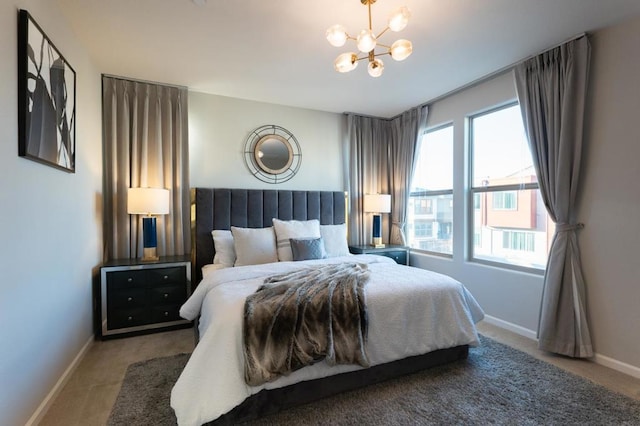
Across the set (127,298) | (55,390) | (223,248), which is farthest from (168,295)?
(55,390)

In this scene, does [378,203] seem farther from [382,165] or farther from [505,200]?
[505,200]

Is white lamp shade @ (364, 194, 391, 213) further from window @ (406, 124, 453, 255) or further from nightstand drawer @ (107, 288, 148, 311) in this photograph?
nightstand drawer @ (107, 288, 148, 311)

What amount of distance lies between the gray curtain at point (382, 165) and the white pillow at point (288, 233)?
3.53 feet

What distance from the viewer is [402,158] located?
450cm

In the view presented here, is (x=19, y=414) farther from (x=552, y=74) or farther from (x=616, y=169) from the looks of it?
(x=552, y=74)

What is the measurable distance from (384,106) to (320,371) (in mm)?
3572

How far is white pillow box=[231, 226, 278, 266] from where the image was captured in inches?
124

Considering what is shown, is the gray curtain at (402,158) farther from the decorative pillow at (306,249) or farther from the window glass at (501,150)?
the decorative pillow at (306,249)

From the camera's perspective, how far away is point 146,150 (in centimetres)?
338

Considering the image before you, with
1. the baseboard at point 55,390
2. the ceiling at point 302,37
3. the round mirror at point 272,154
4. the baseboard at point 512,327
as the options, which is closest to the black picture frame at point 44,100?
the ceiling at point 302,37

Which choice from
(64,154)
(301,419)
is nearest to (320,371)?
(301,419)

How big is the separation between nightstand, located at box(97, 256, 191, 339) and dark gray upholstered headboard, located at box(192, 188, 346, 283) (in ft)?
0.92

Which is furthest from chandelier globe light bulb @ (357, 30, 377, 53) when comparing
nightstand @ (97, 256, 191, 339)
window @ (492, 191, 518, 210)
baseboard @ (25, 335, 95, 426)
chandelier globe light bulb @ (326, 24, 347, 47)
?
baseboard @ (25, 335, 95, 426)

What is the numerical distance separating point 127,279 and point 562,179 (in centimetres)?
416
